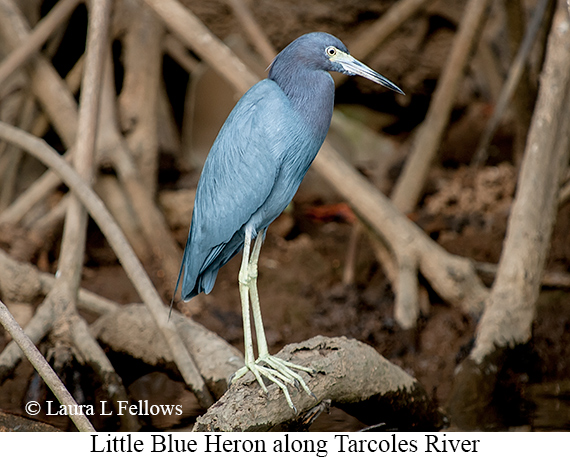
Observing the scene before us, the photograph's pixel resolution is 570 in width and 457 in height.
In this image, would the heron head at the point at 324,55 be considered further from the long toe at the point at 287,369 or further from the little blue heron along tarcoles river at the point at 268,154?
the long toe at the point at 287,369

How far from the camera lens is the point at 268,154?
6.55ft

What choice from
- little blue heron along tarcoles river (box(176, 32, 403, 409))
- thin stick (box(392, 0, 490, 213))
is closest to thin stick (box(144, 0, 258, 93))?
→ little blue heron along tarcoles river (box(176, 32, 403, 409))

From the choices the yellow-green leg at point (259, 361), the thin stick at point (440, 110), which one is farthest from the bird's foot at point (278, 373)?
the thin stick at point (440, 110)

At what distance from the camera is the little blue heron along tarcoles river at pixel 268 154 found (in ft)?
6.45

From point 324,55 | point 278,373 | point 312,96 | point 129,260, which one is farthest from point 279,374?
point 129,260

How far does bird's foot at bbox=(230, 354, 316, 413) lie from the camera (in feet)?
6.61

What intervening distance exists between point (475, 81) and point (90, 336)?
477cm

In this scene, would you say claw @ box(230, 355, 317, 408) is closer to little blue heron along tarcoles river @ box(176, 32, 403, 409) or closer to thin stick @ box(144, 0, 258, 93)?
little blue heron along tarcoles river @ box(176, 32, 403, 409)

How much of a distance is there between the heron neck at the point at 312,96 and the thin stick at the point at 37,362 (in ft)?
3.46

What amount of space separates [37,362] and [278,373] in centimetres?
73

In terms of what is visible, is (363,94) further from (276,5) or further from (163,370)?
(163,370)

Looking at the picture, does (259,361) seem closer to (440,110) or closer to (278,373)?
(278,373)

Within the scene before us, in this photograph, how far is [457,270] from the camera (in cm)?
368

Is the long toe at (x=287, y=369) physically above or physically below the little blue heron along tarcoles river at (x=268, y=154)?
below
